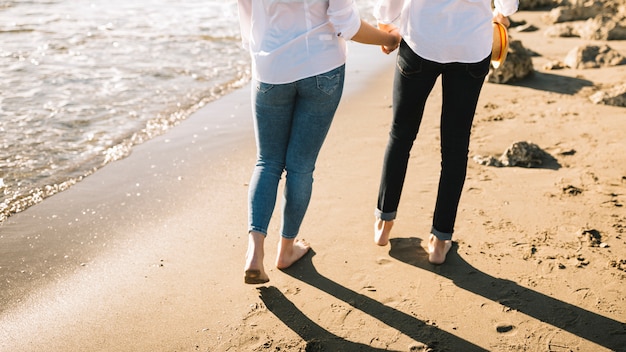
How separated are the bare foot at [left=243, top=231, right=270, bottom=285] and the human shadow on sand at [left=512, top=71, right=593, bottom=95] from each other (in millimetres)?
4279

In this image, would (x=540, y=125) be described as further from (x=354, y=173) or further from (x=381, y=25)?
(x=381, y=25)

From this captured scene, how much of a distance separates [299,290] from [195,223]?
1.03 metres

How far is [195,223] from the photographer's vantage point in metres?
3.82

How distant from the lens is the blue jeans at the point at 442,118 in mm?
2898

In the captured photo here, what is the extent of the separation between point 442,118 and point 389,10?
60 centimetres

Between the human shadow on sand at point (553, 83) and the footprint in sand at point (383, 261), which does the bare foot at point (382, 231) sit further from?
the human shadow on sand at point (553, 83)

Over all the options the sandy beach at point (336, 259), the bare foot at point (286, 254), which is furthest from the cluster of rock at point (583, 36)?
the bare foot at point (286, 254)

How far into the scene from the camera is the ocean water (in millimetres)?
4773

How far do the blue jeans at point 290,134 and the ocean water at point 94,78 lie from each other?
1982 mm

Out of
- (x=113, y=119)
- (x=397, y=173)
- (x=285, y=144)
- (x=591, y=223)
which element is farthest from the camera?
(x=113, y=119)

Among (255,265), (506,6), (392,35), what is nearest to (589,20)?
(506,6)

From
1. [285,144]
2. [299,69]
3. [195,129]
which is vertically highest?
[299,69]

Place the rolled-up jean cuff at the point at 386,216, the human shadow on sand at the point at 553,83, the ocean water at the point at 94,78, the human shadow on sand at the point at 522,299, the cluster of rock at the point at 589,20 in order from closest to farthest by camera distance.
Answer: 1. the human shadow on sand at the point at 522,299
2. the rolled-up jean cuff at the point at 386,216
3. the ocean water at the point at 94,78
4. the human shadow on sand at the point at 553,83
5. the cluster of rock at the point at 589,20

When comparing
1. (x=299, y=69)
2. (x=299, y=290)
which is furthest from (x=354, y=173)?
(x=299, y=69)
